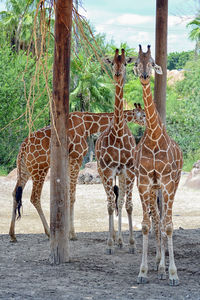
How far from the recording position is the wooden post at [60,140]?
19.3 feet

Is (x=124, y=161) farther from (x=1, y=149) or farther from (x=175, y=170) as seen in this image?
(x=1, y=149)

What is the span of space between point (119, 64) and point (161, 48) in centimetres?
161

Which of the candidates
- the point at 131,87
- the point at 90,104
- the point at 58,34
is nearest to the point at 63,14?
the point at 58,34

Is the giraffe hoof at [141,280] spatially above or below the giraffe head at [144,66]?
below

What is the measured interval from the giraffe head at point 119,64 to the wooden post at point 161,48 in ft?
4.55

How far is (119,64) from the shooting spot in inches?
247

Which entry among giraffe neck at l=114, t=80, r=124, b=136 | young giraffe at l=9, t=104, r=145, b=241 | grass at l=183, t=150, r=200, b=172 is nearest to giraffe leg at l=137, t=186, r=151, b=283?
giraffe neck at l=114, t=80, r=124, b=136

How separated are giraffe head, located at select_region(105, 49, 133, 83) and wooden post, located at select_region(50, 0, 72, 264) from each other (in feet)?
2.13

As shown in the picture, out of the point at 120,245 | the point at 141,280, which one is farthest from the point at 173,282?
the point at 120,245

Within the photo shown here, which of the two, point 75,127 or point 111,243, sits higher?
point 75,127

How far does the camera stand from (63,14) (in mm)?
5949

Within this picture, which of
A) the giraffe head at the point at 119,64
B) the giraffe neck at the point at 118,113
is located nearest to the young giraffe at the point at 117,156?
the giraffe neck at the point at 118,113

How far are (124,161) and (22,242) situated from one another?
7.03 ft

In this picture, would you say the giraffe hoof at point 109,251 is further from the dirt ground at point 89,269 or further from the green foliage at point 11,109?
the green foliage at point 11,109
